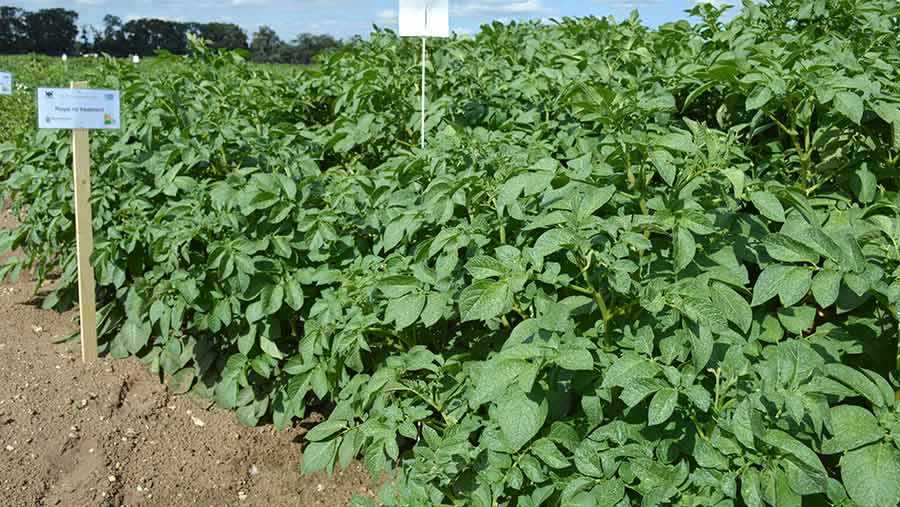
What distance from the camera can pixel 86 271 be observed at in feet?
10.6

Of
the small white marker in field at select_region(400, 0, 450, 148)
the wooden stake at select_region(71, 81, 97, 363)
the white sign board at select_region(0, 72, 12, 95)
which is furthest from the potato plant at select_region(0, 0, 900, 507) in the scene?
the white sign board at select_region(0, 72, 12, 95)

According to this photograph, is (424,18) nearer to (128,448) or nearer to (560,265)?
(560,265)

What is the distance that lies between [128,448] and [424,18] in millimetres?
1741

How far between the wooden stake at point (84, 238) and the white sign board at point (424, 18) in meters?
1.31

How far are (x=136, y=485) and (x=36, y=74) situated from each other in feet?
44.1

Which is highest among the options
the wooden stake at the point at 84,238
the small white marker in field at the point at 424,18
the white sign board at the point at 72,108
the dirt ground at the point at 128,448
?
the small white marker in field at the point at 424,18

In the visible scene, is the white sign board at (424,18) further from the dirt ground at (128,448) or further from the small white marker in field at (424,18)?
the dirt ground at (128,448)

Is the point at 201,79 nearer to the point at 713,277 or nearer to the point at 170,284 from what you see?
the point at 170,284

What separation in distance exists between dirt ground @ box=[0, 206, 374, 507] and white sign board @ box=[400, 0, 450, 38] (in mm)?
1428

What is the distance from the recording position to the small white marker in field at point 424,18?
9.50 feet

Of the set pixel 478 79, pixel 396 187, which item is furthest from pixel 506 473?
pixel 478 79

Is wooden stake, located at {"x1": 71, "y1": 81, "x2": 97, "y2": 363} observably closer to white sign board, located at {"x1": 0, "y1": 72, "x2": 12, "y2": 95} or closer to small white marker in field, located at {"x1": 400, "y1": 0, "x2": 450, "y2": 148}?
small white marker in field, located at {"x1": 400, "y1": 0, "x2": 450, "y2": 148}

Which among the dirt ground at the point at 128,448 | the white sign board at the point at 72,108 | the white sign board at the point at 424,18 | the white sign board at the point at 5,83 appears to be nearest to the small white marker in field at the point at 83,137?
the white sign board at the point at 72,108

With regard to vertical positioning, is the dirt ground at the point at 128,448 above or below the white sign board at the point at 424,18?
below
